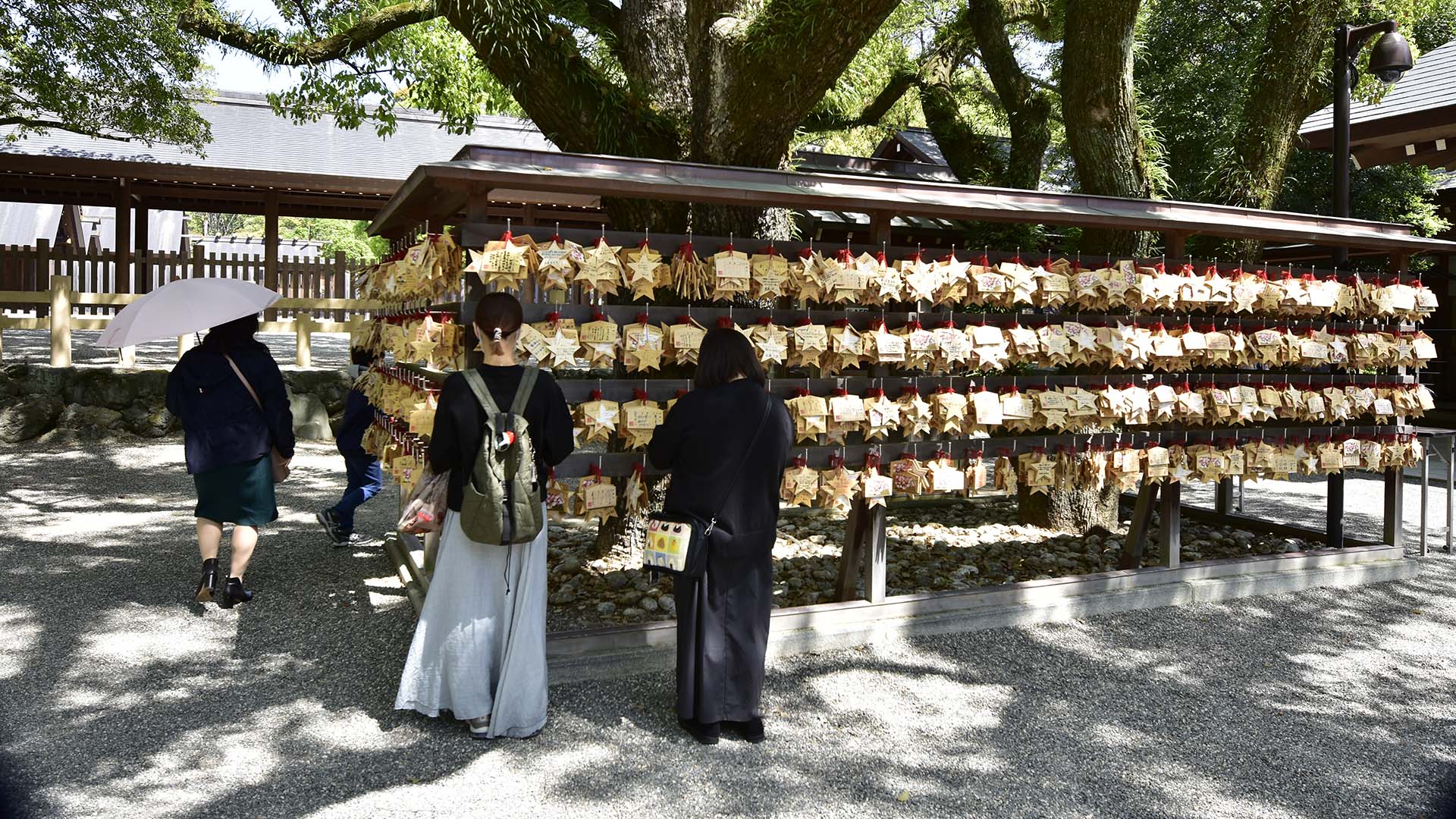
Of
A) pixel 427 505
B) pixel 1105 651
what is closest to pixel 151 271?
pixel 427 505

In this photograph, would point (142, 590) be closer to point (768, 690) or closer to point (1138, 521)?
point (768, 690)

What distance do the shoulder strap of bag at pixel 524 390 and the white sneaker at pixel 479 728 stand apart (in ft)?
4.03

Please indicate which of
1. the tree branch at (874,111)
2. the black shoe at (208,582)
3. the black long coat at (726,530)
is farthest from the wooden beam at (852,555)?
the tree branch at (874,111)

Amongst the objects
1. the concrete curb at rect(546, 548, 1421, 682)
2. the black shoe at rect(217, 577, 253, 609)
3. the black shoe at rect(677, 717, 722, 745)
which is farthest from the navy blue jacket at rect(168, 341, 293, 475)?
the black shoe at rect(677, 717, 722, 745)

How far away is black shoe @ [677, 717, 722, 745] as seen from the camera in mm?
4039

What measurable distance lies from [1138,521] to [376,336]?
16.4ft

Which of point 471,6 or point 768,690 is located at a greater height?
point 471,6

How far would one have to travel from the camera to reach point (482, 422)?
396 cm

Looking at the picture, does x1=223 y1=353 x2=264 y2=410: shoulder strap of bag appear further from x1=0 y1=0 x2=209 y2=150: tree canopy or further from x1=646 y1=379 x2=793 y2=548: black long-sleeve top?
x1=0 y1=0 x2=209 y2=150: tree canopy

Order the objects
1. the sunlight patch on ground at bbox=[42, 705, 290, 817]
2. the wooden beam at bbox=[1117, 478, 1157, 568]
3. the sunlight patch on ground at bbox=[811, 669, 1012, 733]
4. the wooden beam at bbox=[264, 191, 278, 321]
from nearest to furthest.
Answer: the sunlight patch on ground at bbox=[42, 705, 290, 817] → the sunlight patch on ground at bbox=[811, 669, 1012, 733] → the wooden beam at bbox=[1117, 478, 1157, 568] → the wooden beam at bbox=[264, 191, 278, 321]

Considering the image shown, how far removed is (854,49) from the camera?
555 cm

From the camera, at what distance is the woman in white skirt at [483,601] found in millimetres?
3980

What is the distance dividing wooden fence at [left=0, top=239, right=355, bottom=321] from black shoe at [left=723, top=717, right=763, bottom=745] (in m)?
11.3

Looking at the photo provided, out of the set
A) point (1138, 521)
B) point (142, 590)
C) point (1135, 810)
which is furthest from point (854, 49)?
point (142, 590)
